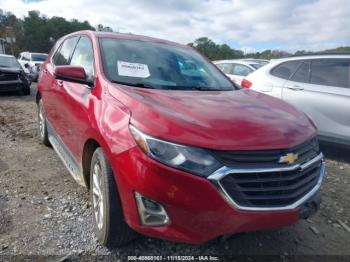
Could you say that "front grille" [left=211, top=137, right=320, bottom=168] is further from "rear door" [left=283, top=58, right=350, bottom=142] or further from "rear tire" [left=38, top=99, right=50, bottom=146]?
"rear tire" [left=38, top=99, right=50, bottom=146]

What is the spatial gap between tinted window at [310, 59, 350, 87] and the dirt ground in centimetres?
143

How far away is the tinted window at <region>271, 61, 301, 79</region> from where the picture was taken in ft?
18.1

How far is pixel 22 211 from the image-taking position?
3.19 m

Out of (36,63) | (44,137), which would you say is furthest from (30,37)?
(44,137)

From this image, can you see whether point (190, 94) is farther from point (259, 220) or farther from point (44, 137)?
point (44, 137)

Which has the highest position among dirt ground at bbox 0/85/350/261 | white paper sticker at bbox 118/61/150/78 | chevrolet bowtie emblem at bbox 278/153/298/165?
white paper sticker at bbox 118/61/150/78

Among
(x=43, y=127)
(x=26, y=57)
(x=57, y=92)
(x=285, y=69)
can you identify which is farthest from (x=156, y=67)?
(x=26, y=57)

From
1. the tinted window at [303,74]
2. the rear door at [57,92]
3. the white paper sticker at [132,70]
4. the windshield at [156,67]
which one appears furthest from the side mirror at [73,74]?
the tinted window at [303,74]

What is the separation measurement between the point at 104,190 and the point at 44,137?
10.3 feet

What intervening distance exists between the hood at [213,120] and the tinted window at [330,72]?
2.49 meters

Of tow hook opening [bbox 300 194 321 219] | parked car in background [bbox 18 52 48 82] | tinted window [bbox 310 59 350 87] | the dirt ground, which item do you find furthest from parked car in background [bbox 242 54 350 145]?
parked car in background [bbox 18 52 48 82]

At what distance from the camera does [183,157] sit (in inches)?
79.2

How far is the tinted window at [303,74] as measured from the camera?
530 cm

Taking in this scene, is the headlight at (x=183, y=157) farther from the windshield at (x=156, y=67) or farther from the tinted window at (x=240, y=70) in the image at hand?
the tinted window at (x=240, y=70)
